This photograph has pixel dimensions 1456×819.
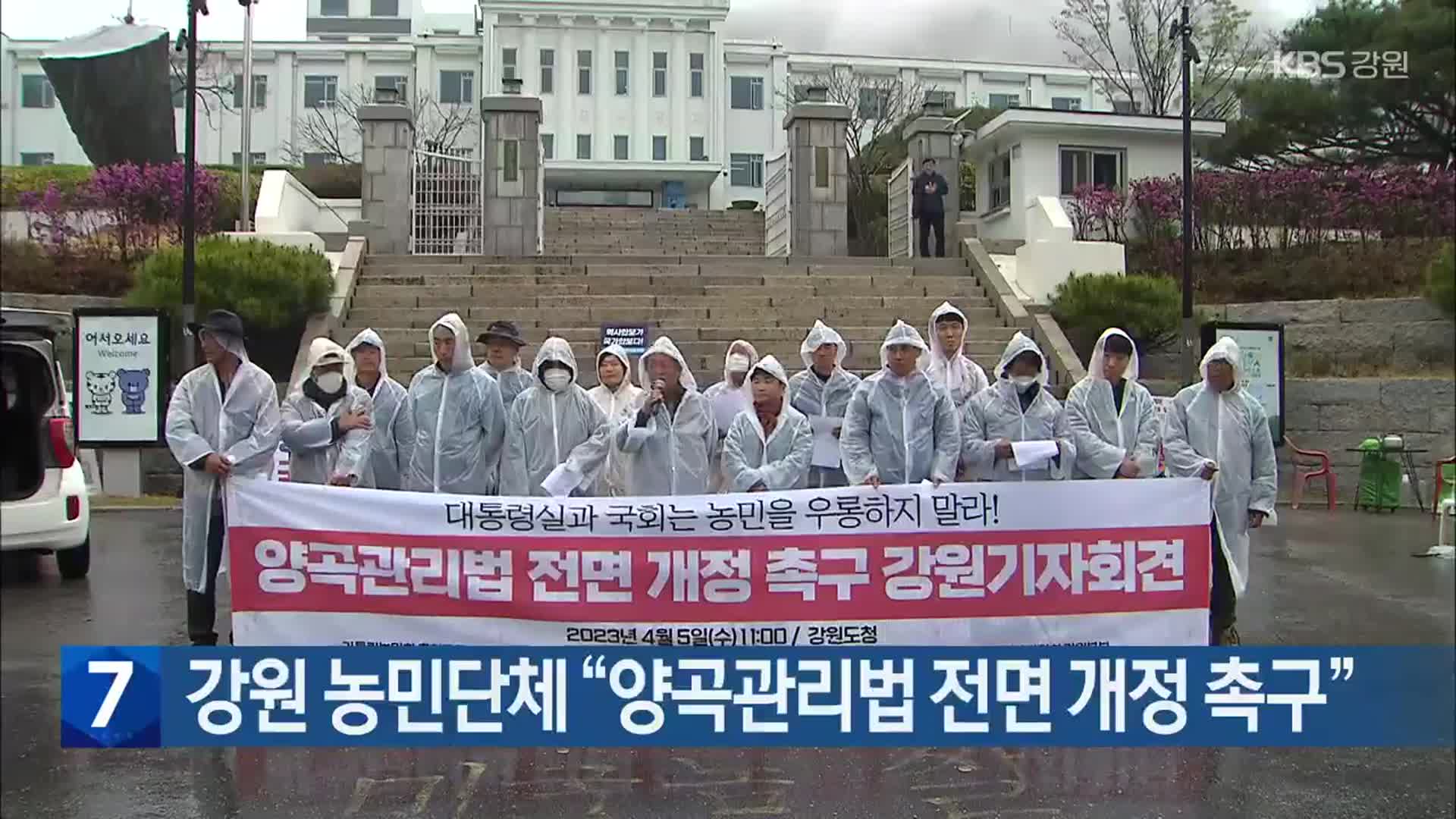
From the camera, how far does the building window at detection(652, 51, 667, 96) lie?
20516 millimetres

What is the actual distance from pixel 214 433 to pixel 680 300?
10.5 meters

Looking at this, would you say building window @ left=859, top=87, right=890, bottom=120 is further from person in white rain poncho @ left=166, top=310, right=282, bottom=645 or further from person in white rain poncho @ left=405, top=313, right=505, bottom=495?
person in white rain poncho @ left=166, top=310, right=282, bottom=645

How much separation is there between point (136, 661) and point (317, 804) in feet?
4.66

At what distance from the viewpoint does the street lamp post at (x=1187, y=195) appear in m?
6.93

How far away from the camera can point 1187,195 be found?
24.2ft

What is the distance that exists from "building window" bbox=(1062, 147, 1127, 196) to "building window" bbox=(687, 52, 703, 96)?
20.5 ft

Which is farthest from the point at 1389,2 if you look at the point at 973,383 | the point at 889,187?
the point at 889,187

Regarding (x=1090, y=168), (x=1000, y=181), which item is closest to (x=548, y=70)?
(x=1000, y=181)

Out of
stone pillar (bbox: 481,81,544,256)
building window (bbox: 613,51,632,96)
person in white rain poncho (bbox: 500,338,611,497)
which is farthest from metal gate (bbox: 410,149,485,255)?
person in white rain poncho (bbox: 500,338,611,497)

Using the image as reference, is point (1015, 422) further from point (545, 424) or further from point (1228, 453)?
point (545, 424)

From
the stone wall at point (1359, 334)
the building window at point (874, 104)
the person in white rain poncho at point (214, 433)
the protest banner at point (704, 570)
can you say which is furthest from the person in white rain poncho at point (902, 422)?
the building window at point (874, 104)

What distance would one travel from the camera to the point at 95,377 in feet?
41.0

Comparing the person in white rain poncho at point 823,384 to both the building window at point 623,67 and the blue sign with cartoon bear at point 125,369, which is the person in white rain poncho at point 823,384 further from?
the building window at point 623,67

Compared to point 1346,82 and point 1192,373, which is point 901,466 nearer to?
point 1346,82
